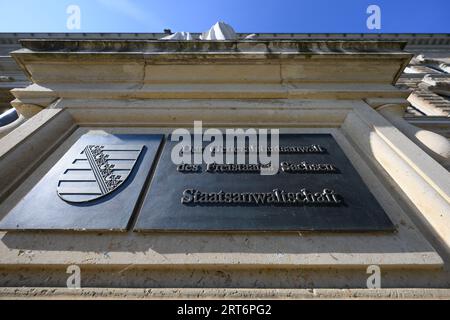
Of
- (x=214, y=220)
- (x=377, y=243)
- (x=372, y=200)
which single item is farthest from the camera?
(x=372, y=200)

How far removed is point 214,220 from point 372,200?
60.9 inches

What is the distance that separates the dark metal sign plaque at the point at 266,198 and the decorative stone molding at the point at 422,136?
40.4 inches

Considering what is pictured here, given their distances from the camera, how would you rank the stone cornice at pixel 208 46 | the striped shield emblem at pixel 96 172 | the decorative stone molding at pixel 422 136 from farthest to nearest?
1. the stone cornice at pixel 208 46
2. the decorative stone molding at pixel 422 136
3. the striped shield emblem at pixel 96 172

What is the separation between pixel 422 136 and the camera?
285cm

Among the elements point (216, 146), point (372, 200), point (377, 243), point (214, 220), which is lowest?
point (377, 243)

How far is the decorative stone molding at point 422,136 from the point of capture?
264cm

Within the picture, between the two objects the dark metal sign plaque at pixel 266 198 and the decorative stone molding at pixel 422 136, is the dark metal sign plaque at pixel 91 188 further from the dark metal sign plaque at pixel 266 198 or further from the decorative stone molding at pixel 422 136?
the decorative stone molding at pixel 422 136

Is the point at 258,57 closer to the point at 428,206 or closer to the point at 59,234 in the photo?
the point at 428,206

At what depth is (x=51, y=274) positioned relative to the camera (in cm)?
166

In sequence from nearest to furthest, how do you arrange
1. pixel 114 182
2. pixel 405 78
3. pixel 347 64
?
pixel 114 182, pixel 347 64, pixel 405 78

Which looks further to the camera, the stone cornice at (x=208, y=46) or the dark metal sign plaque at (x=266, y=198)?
the stone cornice at (x=208, y=46)

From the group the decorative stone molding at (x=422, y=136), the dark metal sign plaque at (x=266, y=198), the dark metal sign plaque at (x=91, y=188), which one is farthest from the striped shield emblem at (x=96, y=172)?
the decorative stone molding at (x=422, y=136)

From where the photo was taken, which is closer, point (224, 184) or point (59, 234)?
point (59, 234)

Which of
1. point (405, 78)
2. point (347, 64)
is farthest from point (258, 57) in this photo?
point (405, 78)
